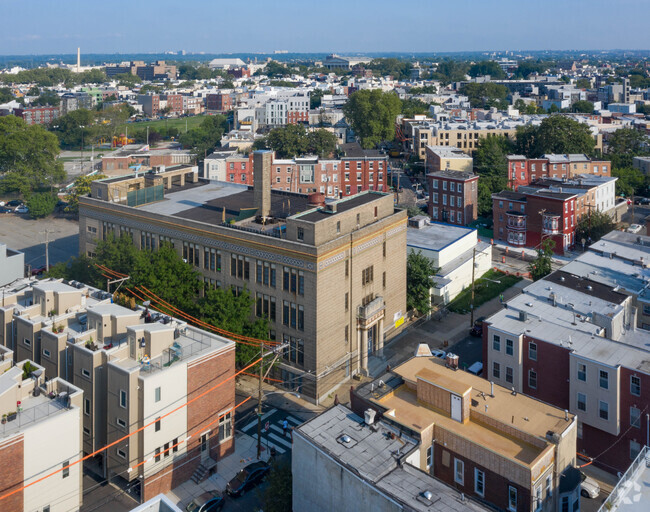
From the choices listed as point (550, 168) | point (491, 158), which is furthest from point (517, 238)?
point (491, 158)

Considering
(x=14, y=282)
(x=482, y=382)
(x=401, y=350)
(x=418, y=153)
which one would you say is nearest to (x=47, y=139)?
(x=418, y=153)

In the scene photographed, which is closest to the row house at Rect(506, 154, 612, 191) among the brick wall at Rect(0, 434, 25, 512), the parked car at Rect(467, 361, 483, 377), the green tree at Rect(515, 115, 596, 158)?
the green tree at Rect(515, 115, 596, 158)

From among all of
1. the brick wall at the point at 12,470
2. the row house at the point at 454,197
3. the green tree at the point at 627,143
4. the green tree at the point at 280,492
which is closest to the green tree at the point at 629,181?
the green tree at the point at 627,143

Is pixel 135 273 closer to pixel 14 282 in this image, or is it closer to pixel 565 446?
pixel 14 282

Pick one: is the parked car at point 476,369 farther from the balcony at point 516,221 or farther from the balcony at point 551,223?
the balcony at point 516,221

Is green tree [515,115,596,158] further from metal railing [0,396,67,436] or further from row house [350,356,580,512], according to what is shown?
metal railing [0,396,67,436]
